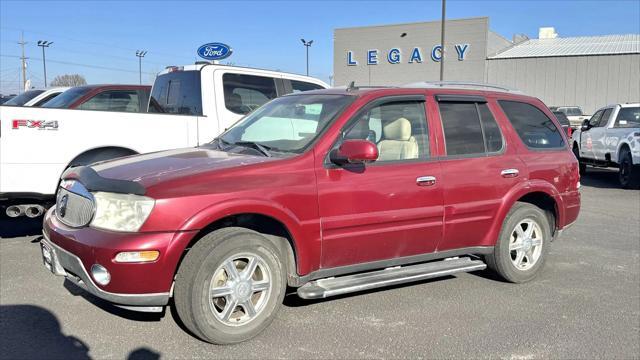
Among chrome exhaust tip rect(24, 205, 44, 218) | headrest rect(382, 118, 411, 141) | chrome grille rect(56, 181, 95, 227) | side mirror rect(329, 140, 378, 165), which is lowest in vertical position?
chrome exhaust tip rect(24, 205, 44, 218)

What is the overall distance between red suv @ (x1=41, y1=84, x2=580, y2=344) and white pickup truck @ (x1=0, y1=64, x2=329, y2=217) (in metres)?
1.68

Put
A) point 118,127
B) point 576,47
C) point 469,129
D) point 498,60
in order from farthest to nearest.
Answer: point 576,47, point 498,60, point 118,127, point 469,129

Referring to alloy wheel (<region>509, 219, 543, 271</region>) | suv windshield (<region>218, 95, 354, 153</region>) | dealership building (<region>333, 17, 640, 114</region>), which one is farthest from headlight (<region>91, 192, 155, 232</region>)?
dealership building (<region>333, 17, 640, 114</region>)

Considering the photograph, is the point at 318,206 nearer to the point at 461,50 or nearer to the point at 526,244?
the point at 526,244

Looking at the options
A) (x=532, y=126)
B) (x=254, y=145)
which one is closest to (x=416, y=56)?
(x=532, y=126)

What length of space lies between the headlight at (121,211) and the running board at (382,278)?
4.23ft

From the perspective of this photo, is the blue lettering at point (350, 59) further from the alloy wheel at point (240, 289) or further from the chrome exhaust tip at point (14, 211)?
the alloy wheel at point (240, 289)

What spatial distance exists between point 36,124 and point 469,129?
4.31 metres

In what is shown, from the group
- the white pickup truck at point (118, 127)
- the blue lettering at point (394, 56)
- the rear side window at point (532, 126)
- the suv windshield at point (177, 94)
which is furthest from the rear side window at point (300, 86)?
the blue lettering at point (394, 56)

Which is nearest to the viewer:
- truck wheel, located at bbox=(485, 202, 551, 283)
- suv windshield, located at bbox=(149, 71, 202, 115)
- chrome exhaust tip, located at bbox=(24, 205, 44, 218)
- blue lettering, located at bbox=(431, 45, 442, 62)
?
truck wheel, located at bbox=(485, 202, 551, 283)

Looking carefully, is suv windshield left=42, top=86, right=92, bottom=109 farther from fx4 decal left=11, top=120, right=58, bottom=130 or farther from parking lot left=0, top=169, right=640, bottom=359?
parking lot left=0, top=169, right=640, bottom=359

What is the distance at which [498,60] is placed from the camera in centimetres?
4359

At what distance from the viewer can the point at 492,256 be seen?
16.9 feet

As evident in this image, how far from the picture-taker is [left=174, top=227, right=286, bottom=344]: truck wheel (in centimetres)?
360
